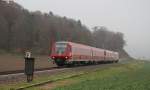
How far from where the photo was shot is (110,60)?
265ft

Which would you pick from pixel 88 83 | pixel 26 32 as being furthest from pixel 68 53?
pixel 26 32

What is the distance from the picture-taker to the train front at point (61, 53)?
4341cm

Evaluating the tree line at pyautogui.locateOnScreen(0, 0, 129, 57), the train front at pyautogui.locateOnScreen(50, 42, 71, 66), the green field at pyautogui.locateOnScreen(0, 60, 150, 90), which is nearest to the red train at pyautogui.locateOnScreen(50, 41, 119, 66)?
the train front at pyautogui.locateOnScreen(50, 42, 71, 66)

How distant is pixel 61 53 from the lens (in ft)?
144

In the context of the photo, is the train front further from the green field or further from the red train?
the green field

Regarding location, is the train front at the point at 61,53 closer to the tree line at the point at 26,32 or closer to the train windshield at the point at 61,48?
the train windshield at the point at 61,48

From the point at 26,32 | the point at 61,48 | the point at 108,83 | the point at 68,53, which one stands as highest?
the point at 26,32

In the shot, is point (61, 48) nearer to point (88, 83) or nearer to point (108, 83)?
point (108, 83)

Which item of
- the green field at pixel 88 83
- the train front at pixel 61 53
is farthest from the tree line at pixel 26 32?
the green field at pixel 88 83

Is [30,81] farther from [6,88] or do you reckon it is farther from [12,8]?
[12,8]

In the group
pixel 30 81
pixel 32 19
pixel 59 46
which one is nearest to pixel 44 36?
pixel 32 19

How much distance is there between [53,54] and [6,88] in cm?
2716

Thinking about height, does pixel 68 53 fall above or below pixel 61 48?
below

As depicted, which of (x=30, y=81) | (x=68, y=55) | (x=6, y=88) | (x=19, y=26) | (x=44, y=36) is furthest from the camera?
(x=44, y=36)
